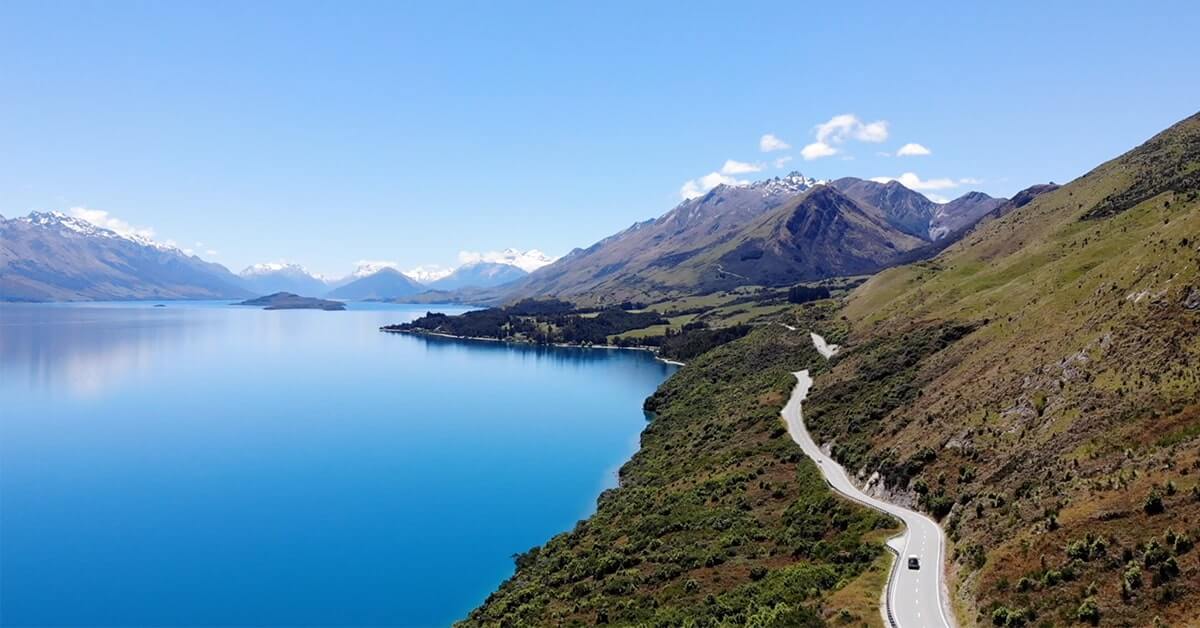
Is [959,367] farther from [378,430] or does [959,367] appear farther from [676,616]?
[378,430]

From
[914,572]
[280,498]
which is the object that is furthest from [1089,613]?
[280,498]

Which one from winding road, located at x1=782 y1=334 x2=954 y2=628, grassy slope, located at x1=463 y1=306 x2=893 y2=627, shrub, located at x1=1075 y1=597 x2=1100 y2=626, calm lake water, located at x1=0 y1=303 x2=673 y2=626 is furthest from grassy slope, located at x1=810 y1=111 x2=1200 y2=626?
calm lake water, located at x1=0 y1=303 x2=673 y2=626

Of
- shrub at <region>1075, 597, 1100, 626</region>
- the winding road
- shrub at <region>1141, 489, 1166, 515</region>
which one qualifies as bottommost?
the winding road

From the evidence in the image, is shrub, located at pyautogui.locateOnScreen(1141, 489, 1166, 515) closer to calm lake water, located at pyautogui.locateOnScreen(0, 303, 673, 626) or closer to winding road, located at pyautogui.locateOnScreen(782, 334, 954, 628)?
winding road, located at pyautogui.locateOnScreen(782, 334, 954, 628)

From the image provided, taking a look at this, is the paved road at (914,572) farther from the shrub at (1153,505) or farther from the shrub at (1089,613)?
the shrub at (1153,505)

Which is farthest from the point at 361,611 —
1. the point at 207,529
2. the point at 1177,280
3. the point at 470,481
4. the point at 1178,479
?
the point at 1177,280

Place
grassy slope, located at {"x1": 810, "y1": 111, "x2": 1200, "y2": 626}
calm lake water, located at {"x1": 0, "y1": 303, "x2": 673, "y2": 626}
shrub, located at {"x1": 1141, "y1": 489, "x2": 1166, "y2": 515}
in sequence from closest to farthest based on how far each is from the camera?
grassy slope, located at {"x1": 810, "y1": 111, "x2": 1200, "y2": 626} → shrub, located at {"x1": 1141, "y1": 489, "x2": 1166, "y2": 515} → calm lake water, located at {"x1": 0, "y1": 303, "x2": 673, "y2": 626}

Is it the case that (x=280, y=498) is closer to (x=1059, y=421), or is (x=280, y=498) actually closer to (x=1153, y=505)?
(x=1059, y=421)
